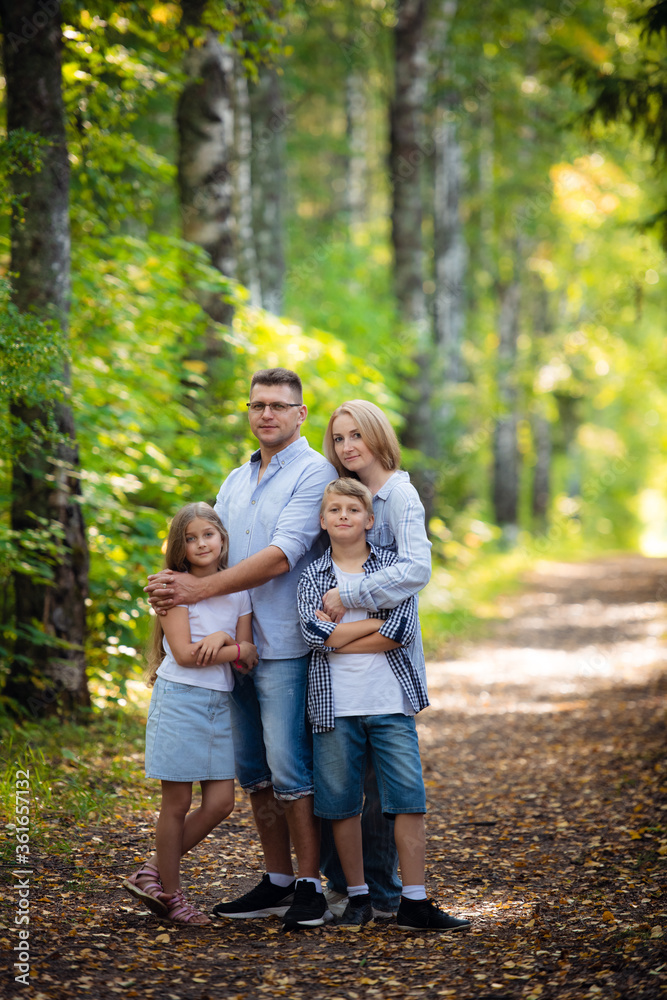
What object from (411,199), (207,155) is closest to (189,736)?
(207,155)

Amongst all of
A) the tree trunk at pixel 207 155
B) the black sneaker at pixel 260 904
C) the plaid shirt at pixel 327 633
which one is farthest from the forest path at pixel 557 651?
the plaid shirt at pixel 327 633

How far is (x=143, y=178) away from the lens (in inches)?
273

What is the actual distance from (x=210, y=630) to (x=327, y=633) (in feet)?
1.59

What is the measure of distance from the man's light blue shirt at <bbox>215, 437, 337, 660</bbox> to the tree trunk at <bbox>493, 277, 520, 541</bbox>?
15.3 meters

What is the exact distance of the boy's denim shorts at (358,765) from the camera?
3.34m

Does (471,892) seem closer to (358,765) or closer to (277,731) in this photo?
(358,765)

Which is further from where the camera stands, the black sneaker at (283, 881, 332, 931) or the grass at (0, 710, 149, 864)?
the grass at (0, 710, 149, 864)

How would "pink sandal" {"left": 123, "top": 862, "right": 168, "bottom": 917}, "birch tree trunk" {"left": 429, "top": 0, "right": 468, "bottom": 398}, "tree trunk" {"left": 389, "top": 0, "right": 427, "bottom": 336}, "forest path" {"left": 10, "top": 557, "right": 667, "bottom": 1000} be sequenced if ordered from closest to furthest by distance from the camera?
1. "forest path" {"left": 10, "top": 557, "right": 667, "bottom": 1000}
2. "pink sandal" {"left": 123, "top": 862, "right": 168, "bottom": 917}
3. "tree trunk" {"left": 389, "top": 0, "right": 427, "bottom": 336}
4. "birch tree trunk" {"left": 429, "top": 0, "right": 468, "bottom": 398}

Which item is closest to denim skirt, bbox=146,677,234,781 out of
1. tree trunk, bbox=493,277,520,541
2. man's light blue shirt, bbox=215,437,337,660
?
man's light blue shirt, bbox=215,437,337,660

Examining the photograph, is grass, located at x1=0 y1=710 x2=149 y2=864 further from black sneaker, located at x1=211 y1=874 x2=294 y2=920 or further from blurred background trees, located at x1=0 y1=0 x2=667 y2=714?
black sneaker, located at x1=211 y1=874 x2=294 y2=920

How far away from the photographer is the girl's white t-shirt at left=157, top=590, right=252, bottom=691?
343 centimetres

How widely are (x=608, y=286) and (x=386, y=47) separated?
6.94 meters

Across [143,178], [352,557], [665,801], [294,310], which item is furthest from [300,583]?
[294,310]

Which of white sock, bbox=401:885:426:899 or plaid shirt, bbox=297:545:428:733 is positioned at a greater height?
plaid shirt, bbox=297:545:428:733
